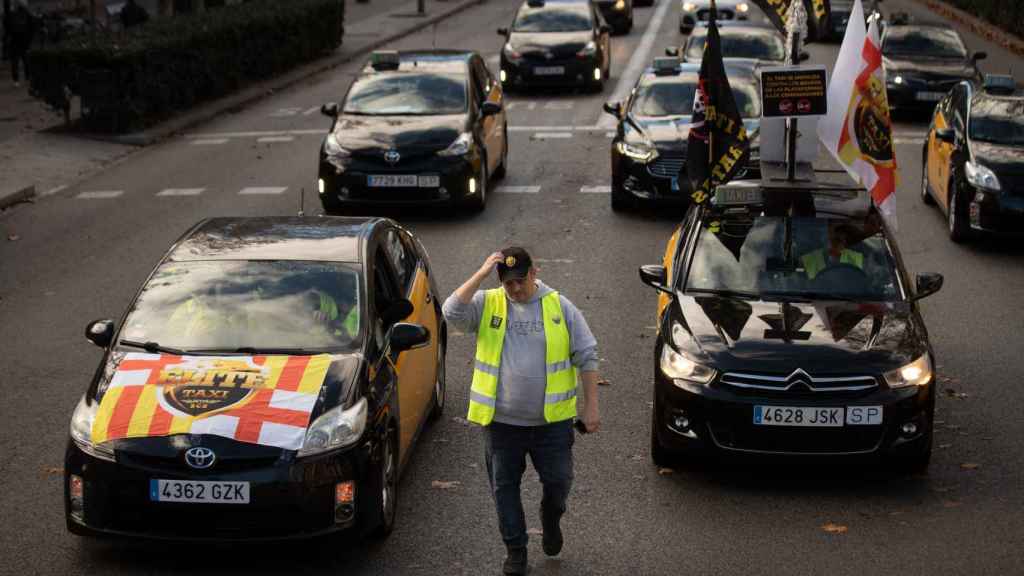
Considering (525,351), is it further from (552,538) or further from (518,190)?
(518,190)

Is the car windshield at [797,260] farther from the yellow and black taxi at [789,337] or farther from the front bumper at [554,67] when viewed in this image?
the front bumper at [554,67]

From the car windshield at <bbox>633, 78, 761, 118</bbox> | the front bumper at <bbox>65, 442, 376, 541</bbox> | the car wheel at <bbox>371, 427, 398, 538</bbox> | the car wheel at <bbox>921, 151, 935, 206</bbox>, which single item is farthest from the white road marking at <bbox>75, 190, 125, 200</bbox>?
the front bumper at <bbox>65, 442, 376, 541</bbox>

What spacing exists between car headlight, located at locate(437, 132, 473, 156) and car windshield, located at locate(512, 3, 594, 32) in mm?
13677

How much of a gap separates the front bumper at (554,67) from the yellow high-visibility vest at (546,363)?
22.9 metres

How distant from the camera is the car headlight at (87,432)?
804 cm

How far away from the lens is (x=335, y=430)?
8.20 m

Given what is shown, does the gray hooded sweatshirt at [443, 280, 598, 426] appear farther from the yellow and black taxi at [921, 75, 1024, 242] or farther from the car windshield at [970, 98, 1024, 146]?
the car windshield at [970, 98, 1024, 146]

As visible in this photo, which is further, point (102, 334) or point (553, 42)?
point (553, 42)

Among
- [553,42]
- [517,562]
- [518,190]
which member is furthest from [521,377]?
[553,42]

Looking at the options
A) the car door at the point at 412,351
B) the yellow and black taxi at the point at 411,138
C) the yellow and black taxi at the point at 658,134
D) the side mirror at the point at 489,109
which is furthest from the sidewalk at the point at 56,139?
the car door at the point at 412,351

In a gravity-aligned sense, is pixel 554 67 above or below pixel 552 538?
below

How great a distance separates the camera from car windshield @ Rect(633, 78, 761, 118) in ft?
64.9

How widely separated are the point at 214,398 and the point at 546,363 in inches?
69.1

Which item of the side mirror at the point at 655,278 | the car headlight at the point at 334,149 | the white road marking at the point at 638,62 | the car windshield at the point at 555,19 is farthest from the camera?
the car windshield at the point at 555,19
